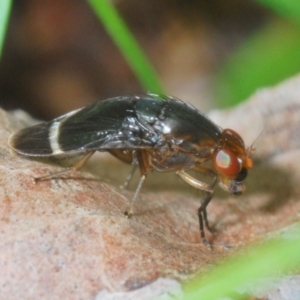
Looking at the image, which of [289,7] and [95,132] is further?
[289,7]

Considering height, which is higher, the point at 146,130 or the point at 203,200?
the point at 146,130

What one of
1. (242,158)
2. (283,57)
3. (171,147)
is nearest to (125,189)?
(171,147)

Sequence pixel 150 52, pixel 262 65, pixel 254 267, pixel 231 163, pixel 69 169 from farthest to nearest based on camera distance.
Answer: pixel 150 52
pixel 262 65
pixel 231 163
pixel 69 169
pixel 254 267

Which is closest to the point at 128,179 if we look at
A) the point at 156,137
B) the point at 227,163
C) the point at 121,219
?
the point at 156,137

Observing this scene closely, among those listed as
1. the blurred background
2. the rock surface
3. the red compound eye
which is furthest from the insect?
the blurred background

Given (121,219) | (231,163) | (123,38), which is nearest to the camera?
(121,219)

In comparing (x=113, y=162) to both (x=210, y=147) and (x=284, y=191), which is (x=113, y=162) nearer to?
(x=210, y=147)

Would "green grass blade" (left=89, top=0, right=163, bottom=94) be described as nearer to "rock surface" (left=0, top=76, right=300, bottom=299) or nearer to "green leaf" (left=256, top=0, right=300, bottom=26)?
"rock surface" (left=0, top=76, right=300, bottom=299)

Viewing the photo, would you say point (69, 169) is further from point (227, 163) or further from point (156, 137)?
point (227, 163)
